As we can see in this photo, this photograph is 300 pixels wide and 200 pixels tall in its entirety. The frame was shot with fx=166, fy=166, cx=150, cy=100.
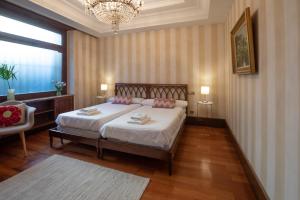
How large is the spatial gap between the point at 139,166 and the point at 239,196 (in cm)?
137

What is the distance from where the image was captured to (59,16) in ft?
12.6

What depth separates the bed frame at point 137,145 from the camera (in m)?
2.48

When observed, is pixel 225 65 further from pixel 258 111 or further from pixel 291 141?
pixel 291 141

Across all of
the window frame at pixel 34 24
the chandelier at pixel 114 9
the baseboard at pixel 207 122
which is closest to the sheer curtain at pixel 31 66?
the window frame at pixel 34 24

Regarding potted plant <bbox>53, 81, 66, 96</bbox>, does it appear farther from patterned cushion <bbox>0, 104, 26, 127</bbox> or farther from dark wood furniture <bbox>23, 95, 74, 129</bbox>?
patterned cushion <bbox>0, 104, 26, 127</bbox>

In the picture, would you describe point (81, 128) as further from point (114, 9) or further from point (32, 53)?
point (32, 53)

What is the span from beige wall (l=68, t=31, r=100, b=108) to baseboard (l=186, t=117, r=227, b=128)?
132 inches

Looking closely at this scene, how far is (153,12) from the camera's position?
4406mm

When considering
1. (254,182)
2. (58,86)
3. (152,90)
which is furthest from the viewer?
(152,90)

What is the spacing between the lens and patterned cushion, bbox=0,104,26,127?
112 inches

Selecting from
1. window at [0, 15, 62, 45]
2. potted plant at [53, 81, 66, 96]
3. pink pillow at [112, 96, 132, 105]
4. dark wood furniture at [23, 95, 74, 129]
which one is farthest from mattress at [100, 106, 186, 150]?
window at [0, 15, 62, 45]

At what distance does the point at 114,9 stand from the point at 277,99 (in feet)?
8.52

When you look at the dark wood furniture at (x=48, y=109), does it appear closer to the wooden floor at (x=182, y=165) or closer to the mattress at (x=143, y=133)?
the wooden floor at (x=182, y=165)

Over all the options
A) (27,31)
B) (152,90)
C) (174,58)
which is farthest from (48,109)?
(174,58)
